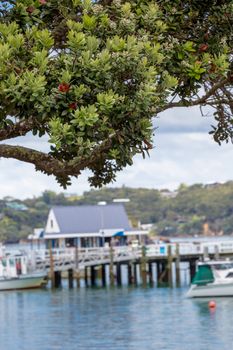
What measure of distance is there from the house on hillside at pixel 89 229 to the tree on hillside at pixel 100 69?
69.1 meters

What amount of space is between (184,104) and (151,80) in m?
2.04

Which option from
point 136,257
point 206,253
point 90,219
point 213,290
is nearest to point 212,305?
point 213,290

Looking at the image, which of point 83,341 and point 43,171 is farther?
point 83,341

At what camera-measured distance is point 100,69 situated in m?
10.7

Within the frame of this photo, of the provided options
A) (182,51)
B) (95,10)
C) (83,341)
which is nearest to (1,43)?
(95,10)

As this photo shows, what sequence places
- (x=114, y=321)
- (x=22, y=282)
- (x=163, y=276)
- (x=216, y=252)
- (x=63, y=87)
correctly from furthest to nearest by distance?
1. (x=163, y=276)
2. (x=22, y=282)
3. (x=216, y=252)
4. (x=114, y=321)
5. (x=63, y=87)

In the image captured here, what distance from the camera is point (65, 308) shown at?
54031mm

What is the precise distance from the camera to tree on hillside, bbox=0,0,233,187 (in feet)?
34.9

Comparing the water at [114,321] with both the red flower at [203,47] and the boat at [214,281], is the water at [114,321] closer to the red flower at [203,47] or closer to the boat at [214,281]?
the boat at [214,281]

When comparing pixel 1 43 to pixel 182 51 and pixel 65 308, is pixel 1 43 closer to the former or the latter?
pixel 182 51

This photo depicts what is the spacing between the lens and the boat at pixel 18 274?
67750 mm

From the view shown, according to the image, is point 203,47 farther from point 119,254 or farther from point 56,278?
point 56,278

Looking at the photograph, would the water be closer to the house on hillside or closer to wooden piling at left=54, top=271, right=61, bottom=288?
wooden piling at left=54, top=271, right=61, bottom=288

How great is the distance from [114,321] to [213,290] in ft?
35.0
